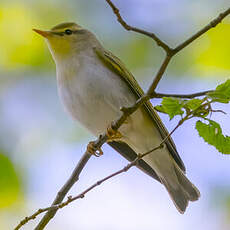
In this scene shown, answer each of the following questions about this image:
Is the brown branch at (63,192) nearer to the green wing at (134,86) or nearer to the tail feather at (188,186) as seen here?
the green wing at (134,86)

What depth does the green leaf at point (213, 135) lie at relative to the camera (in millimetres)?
2900

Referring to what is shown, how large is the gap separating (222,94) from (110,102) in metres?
1.80

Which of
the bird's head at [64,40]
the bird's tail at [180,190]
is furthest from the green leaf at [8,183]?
the bird's tail at [180,190]

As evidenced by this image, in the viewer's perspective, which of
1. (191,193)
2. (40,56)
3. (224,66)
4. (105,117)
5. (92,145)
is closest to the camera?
(92,145)

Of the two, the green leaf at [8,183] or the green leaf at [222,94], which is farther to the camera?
the green leaf at [8,183]

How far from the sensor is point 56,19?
6.69 m

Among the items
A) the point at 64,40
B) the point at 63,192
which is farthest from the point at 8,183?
the point at 63,192

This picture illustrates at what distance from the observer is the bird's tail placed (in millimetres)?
4727

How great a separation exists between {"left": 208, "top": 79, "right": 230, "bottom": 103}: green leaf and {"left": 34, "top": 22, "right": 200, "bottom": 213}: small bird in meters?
1.52

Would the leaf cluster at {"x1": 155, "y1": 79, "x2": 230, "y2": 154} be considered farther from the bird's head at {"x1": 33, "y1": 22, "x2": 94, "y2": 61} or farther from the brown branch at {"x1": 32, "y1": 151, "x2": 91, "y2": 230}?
the bird's head at {"x1": 33, "y1": 22, "x2": 94, "y2": 61}

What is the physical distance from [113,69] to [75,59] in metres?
0.35

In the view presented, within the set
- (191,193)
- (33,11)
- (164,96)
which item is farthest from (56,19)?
(164,96)

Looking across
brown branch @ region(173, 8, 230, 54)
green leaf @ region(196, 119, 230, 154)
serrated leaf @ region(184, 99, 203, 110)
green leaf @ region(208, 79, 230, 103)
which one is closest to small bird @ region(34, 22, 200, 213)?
green leaf @ region(196, 119, 230, 154)

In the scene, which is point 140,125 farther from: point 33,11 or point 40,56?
point 33,11
